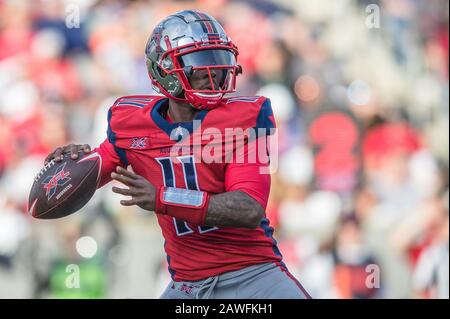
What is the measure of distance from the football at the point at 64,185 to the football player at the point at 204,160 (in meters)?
0.05

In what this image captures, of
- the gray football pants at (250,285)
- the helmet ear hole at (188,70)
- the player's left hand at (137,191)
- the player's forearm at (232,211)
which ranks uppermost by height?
the helmet ear hole at (188,70)

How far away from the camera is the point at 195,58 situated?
3.79m

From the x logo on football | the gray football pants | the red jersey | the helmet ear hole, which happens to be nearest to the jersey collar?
the red jersey

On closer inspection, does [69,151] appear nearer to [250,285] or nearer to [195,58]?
[195,58]

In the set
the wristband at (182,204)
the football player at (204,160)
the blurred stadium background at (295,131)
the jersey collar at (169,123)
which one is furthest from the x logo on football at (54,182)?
the blurred stadium background at (295,131)

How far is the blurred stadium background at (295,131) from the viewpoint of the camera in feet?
23.6

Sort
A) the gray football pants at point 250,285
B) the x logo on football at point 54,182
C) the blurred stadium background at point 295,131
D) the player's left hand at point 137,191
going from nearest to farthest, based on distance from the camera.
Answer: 1. the player's left hand at point 137,191
2. the gray football pants at point 250,285
3. the x logo on football at point 54,182
4. the blurred stadium background at point 295,131

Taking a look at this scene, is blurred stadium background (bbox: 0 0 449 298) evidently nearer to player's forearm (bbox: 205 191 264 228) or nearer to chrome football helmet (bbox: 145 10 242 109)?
chrome football helmet (bbox: 145 10 242 109)

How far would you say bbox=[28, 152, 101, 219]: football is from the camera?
3836mm

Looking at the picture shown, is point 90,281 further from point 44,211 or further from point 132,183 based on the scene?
point 132,183

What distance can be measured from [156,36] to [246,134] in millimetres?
679

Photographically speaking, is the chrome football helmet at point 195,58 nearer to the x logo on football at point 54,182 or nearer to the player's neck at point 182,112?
the player's neck at point 182,112

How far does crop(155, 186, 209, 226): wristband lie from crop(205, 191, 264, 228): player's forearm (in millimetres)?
30

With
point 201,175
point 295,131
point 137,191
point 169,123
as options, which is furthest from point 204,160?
point 295,131
